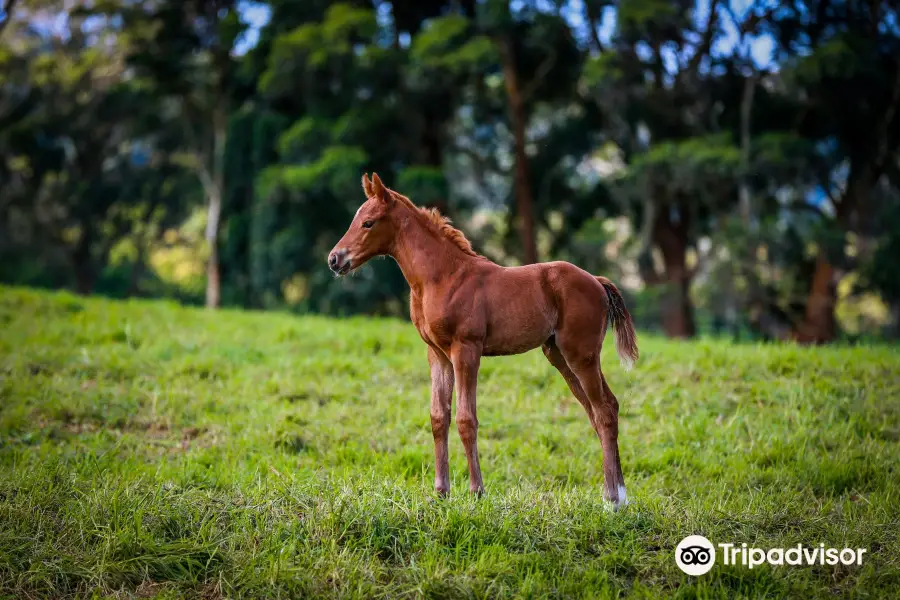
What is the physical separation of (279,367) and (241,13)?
57.4 feet

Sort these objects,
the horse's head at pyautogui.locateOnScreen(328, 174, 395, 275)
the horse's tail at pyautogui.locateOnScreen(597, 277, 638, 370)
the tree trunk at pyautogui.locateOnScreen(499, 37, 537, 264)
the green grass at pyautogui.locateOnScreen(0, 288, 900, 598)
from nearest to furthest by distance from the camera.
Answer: the green grass at pyautogui.locateOnScreen(0, 288, 900, 598) < the horse's head at pyautogui.locateOnScreen(328, 174, 395, 275) < the horse's tail at pyautogui.locateOnScreen(597, 277, 638, 370) < the tree trunk at pyautogui.locateOnScreen(499, 37, 537, 264)

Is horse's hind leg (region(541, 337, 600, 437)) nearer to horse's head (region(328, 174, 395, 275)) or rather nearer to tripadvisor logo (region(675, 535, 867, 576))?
tripadvisor logo (region(675, 535, 867, 576))

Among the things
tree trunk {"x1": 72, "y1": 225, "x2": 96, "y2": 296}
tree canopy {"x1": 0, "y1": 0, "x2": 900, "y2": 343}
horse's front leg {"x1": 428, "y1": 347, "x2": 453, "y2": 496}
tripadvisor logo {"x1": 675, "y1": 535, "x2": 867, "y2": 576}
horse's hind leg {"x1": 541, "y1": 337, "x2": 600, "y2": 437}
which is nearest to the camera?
tripadvisor logo {"x1": 675, "y1": 535, "x2": 867, "y2": 576}

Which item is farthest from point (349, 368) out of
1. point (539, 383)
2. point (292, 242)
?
point (292, 242)

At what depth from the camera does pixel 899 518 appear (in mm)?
6293

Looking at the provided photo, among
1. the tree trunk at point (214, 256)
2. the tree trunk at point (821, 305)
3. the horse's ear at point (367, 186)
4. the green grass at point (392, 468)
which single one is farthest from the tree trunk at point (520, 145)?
the horse's ear at point (367, 186)

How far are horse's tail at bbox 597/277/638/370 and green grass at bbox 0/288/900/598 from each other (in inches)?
44.2

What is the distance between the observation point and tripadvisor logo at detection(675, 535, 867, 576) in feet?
16.9

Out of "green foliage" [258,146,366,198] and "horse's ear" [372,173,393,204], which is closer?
"horse's ear" [372,173,393,204]

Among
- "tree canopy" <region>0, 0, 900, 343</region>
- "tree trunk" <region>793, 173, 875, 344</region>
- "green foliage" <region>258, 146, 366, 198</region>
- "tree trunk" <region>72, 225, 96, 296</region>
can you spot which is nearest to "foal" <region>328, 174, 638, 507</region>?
"tree canopy" <region>0, 0, 900, 343</region>

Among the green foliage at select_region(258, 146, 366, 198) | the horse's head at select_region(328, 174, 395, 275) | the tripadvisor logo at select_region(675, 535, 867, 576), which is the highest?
the green foliage at select_region(258, 146, 366, 198)

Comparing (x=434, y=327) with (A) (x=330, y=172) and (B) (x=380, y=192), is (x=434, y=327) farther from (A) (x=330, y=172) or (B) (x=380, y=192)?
(A) (x=330, y=172)

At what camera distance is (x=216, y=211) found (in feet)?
86.4

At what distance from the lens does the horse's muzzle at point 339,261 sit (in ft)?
18.9
